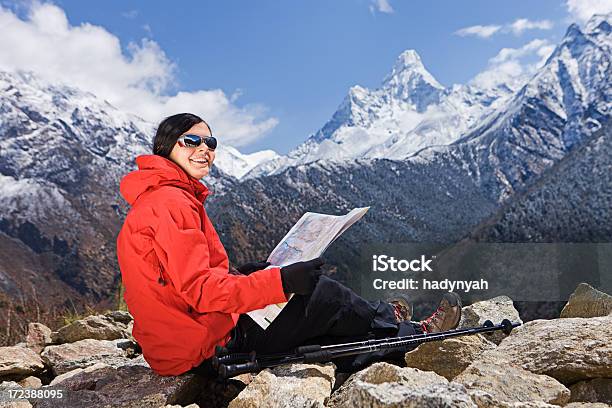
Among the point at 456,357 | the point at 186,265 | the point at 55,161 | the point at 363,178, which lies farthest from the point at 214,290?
the point at 55,161

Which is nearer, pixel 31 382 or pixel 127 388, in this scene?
pixel 127 388

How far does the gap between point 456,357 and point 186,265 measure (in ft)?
5.99

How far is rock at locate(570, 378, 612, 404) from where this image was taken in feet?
9.48

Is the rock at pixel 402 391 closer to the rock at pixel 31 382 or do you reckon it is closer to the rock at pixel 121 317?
the rock at pixel 31 382

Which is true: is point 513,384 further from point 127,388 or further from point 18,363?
point 18,363

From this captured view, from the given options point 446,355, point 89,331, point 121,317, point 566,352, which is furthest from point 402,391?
point 121,317

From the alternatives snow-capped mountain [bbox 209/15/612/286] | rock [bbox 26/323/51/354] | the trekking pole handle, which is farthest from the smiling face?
snow-capped mountain [bbox 209/15/612/286]

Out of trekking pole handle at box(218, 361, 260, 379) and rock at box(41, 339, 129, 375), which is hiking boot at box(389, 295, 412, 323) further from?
rock at box(41, 339, 129, 375)

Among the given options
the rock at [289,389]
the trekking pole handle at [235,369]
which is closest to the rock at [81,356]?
the trekking pole handle at [235,369]

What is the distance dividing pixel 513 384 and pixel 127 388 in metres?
2.06

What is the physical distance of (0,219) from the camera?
15338 cm

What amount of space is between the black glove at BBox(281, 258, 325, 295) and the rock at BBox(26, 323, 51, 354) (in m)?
3.48

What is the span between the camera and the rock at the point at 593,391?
2.89 metres

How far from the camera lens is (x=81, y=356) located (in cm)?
454
